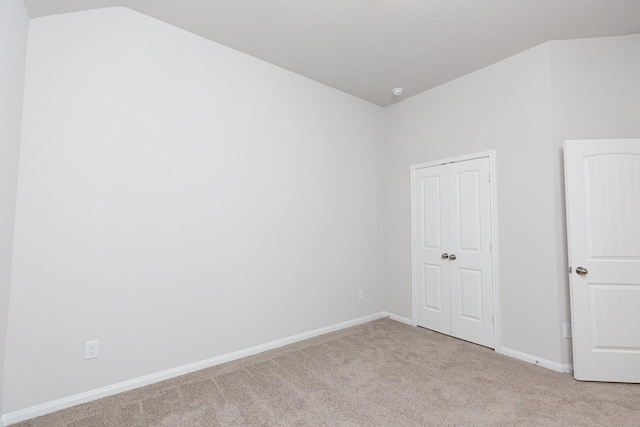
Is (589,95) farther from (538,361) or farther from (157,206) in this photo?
(157,206)

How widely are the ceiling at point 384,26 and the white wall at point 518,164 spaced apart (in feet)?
0.87

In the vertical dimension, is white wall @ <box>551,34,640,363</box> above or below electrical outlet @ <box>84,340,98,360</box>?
above

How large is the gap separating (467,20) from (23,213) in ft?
12.0

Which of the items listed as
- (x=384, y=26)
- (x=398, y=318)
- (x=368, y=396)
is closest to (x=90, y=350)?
(x=368, y=396)

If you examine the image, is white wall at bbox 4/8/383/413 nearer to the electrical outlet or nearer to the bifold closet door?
the electrical outlet

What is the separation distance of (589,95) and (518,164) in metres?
0.81

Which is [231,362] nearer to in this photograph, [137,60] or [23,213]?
[23,213]

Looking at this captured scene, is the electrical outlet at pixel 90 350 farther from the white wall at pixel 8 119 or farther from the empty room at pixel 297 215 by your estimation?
the white wall at pixel 8 119

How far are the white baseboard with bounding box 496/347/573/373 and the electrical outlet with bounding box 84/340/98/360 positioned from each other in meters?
3.60

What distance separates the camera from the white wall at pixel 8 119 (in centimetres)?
166

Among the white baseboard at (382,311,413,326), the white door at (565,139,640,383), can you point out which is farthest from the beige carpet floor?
the white baseboard at (382,311,413,326)

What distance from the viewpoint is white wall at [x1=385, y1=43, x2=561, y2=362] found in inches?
108

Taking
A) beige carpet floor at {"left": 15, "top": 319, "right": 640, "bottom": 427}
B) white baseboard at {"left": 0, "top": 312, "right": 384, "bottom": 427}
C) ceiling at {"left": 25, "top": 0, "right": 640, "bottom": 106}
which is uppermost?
ceiling at {"left": 25, "top": 0, "right": 640, "bottom": 106}

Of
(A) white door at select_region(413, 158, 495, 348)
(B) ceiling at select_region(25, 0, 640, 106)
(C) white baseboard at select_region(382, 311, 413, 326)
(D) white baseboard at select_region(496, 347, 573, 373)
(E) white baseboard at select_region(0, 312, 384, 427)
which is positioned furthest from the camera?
(C) white baseboard at select_region(382, 311, 413, 326)
